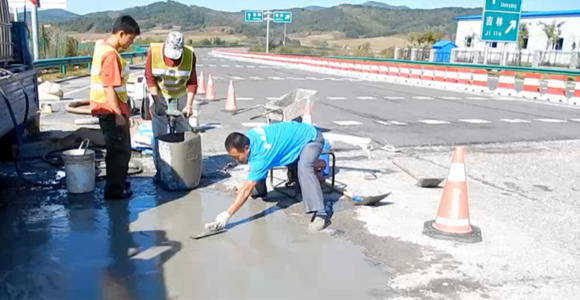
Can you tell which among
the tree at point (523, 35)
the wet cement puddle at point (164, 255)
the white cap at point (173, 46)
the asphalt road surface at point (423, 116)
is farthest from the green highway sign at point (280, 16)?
the wet cement puddle at point (164, 255)

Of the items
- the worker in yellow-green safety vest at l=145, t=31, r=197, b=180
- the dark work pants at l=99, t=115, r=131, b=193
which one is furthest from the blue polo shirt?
the worker in yellow-green safety vest at l=145, t=31, r=197, b=180

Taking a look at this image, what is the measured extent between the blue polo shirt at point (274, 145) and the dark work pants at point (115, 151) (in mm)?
1521

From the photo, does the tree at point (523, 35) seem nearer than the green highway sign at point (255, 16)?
Yes

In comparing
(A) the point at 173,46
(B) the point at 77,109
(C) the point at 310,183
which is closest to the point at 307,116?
(A) the point at 173,46

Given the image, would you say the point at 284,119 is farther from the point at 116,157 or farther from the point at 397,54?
the point at 397,54

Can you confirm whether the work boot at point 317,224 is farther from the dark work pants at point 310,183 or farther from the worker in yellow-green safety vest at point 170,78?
the worker in yellow-green safety vest at point 170,78

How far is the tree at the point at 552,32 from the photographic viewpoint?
4930 cm

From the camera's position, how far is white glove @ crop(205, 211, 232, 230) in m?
4.89

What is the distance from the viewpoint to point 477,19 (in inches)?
2244

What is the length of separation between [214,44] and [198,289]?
10544 cm

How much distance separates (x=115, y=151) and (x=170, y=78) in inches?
48.4

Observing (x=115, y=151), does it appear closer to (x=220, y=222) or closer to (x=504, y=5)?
(x=220, y=222)

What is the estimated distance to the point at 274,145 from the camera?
498cm

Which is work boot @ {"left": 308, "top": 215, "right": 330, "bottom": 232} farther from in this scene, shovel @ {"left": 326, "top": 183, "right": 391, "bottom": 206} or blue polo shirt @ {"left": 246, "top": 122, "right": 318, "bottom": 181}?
shovel @ {"left": 326, "top": 183, "right": 391, "bottom": 206}
